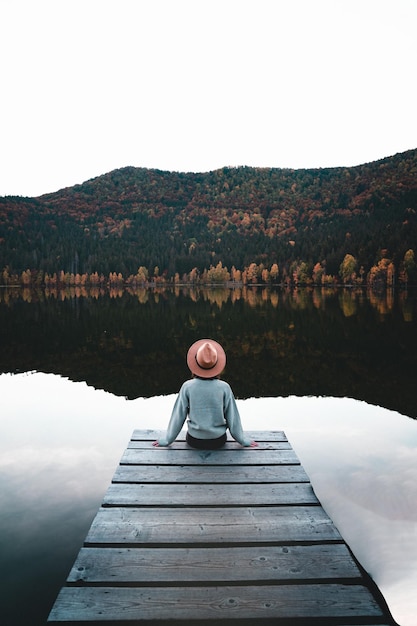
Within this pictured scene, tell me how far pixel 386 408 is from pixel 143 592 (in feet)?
33.3

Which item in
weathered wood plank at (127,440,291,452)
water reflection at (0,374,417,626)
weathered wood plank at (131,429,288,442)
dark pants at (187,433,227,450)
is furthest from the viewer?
weathered wood plank at (131,429,288,442)

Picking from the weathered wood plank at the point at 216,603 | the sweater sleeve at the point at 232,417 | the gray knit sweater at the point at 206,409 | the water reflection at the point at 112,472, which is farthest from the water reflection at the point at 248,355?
the weathered wood plank at the point at 216,603

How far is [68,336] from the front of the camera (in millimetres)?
26516

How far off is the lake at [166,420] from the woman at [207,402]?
6.02ft

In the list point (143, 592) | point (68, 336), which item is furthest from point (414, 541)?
point (68, 336)

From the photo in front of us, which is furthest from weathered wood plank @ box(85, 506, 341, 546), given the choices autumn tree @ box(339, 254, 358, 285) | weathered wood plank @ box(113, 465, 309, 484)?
autumn tree @ box(339, 254, 358, 285)

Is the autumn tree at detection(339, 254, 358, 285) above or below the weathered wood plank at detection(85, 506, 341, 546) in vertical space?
above

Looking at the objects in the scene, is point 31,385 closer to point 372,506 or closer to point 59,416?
point 59,416

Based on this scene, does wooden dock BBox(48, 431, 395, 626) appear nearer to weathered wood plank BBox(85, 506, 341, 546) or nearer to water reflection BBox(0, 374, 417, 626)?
weathered wood plank BBox(85, 506, 341, 546)

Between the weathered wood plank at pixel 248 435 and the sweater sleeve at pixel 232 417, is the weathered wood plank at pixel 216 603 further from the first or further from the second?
the weathered wood plank at pixel 248 435

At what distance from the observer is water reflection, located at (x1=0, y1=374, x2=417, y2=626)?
16.0 feet

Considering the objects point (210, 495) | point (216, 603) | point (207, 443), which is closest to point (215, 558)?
point (216, 603)

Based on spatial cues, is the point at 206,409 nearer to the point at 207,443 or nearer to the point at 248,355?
the point at 207,443

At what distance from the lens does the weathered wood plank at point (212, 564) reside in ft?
12.5
